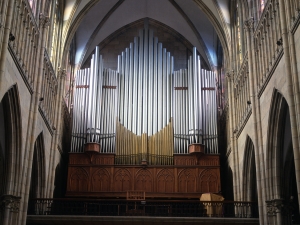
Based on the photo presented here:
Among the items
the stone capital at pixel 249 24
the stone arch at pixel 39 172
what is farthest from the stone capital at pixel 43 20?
the stone capital at pixel 249 24

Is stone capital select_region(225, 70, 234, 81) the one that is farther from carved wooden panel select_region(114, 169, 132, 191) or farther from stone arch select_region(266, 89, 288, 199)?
stone arch select_region(266, 89, 288, 199)

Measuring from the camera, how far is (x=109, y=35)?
1314 inches

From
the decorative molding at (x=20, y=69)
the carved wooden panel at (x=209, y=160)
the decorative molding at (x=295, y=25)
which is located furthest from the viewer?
the carved wooden panel at (x=209, y=160)

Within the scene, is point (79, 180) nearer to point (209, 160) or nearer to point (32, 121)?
point (209, 160)

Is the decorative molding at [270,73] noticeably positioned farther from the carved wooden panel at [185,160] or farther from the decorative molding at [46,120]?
the decorative molding at [46,120]

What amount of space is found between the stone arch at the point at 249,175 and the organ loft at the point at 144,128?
374cm

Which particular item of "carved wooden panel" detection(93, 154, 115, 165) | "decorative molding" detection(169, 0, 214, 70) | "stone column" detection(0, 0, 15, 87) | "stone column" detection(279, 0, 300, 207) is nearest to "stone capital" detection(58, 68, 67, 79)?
"carved wooden panel" detection(93, 154, 115, 165)

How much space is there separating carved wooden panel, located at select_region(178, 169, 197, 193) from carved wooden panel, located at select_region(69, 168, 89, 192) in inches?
202

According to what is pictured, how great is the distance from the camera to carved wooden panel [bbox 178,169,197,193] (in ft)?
88.3

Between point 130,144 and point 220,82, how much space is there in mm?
7325

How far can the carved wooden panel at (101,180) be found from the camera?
88.3ft

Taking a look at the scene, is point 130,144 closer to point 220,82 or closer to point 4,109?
point 220,82

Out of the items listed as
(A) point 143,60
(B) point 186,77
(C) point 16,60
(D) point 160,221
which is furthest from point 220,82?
(C) point 16,60

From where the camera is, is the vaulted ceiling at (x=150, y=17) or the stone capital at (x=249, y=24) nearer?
the stone capital at (x=249, y=24)
